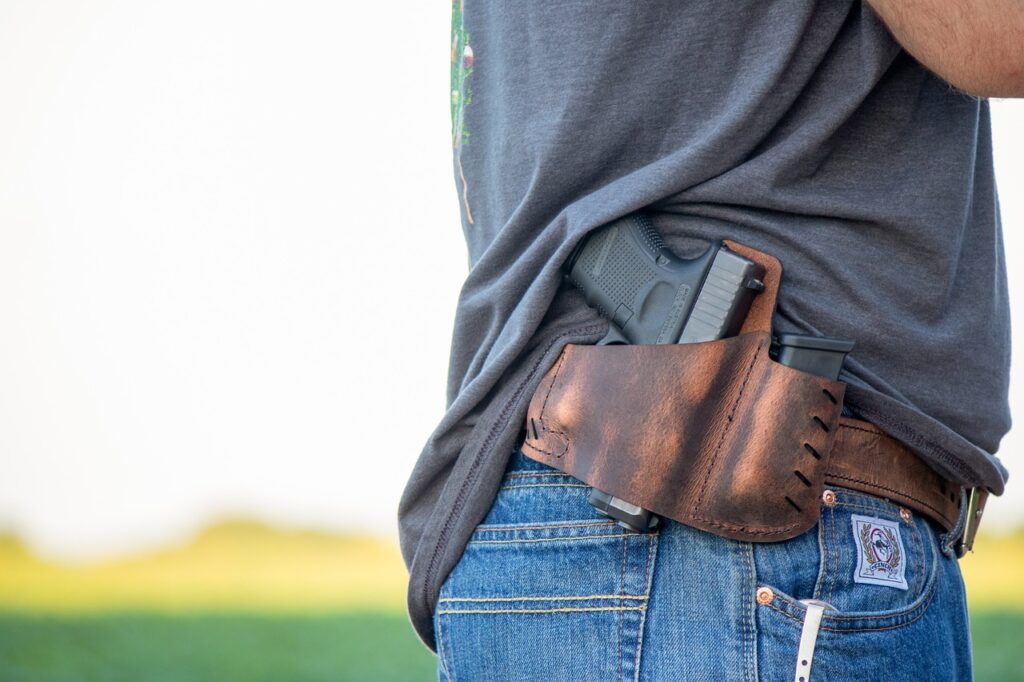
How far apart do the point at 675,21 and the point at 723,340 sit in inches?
15.2

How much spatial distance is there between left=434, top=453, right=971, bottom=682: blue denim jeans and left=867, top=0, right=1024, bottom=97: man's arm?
18.8 inches

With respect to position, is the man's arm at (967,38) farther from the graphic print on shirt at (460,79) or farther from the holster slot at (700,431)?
the graphic print on shirt at (460,79)

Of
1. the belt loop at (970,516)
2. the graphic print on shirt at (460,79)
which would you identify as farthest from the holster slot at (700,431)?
the graphic print on shirt at (460,79)

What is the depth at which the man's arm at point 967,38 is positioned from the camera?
962mm

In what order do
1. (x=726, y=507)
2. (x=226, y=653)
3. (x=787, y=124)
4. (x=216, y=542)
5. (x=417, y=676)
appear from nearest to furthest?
1. (x=726, y=507)
2. (x=787, y=124)
3. (x=417, y=676)
4. (x=226, y=653)
5. (x=216, y=542)

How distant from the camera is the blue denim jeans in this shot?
3.18 feet

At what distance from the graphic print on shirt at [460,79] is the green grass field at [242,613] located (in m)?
3.47

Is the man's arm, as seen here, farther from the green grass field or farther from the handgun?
the green grass field

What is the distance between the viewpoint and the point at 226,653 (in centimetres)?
471

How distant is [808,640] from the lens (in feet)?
3.14

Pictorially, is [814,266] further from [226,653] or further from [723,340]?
[226,653]

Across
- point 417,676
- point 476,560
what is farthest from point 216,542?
point 476,560

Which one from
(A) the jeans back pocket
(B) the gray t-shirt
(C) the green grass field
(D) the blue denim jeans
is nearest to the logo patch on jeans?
(D) the blue denim jeans

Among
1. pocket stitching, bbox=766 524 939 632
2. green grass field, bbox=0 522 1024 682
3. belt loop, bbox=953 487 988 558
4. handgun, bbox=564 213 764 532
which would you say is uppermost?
handgun, bbox=564 213 764 532
